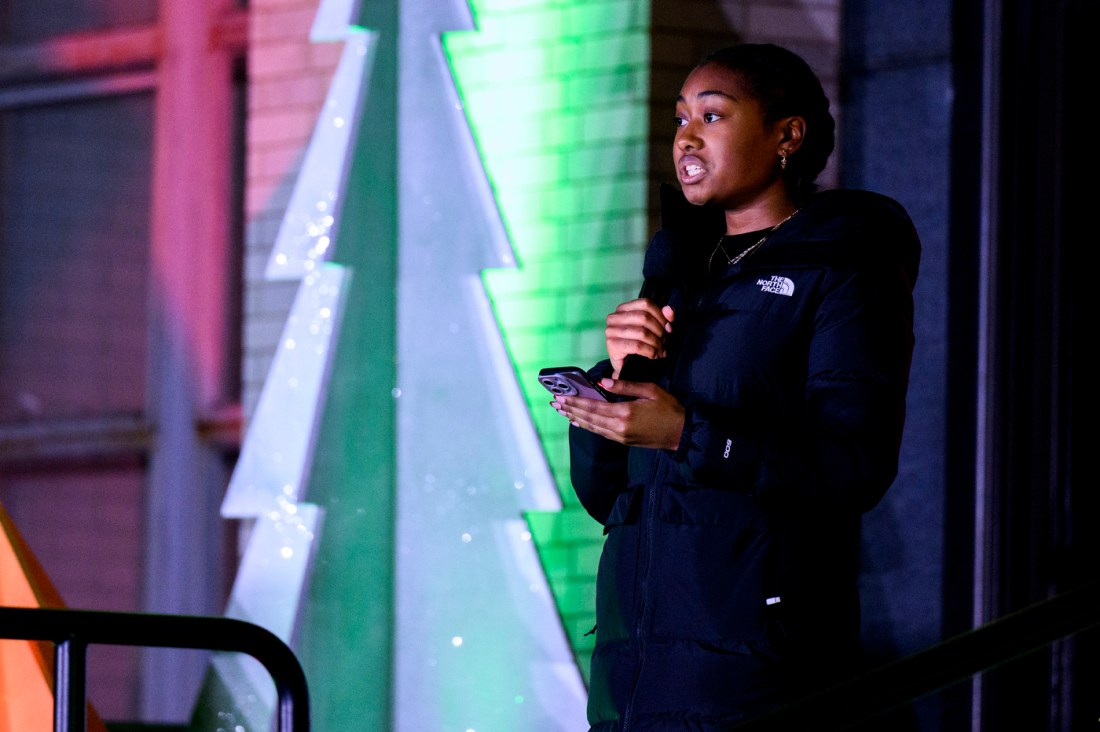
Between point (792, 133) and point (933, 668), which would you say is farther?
point (792, 133)

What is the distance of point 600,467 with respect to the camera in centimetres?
278

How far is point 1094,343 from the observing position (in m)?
4.76

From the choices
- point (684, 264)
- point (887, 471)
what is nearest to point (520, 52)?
point (684, 264)

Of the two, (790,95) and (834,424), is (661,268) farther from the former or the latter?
(834,424)

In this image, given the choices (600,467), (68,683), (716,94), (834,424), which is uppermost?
(716,94)

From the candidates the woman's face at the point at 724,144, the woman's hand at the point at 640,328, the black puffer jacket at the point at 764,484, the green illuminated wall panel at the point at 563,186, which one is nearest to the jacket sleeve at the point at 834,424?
the black puffer jacket at the point at 764,484

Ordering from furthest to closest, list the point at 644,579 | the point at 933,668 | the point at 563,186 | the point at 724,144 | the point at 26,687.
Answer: the point at 563,186 < the point at 26,687 < the point at 724,144 < the point at 644,579 < the point at 933,668

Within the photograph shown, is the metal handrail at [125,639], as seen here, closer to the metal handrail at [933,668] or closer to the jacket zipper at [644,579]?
the jacket zipper at [644,579]

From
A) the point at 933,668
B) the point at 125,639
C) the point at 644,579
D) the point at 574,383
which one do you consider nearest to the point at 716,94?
the point at 574,383

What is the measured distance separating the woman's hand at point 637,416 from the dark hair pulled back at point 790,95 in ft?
1.67

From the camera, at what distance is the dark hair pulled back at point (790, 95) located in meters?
2.73

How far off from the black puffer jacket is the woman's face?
0.13 m

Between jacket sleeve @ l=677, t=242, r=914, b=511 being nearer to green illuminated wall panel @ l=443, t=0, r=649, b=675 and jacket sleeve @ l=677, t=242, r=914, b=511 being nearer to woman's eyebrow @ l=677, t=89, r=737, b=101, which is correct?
woman's eyebrow @ l=677, t=89, r=737, b=101

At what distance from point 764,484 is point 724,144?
61cm
